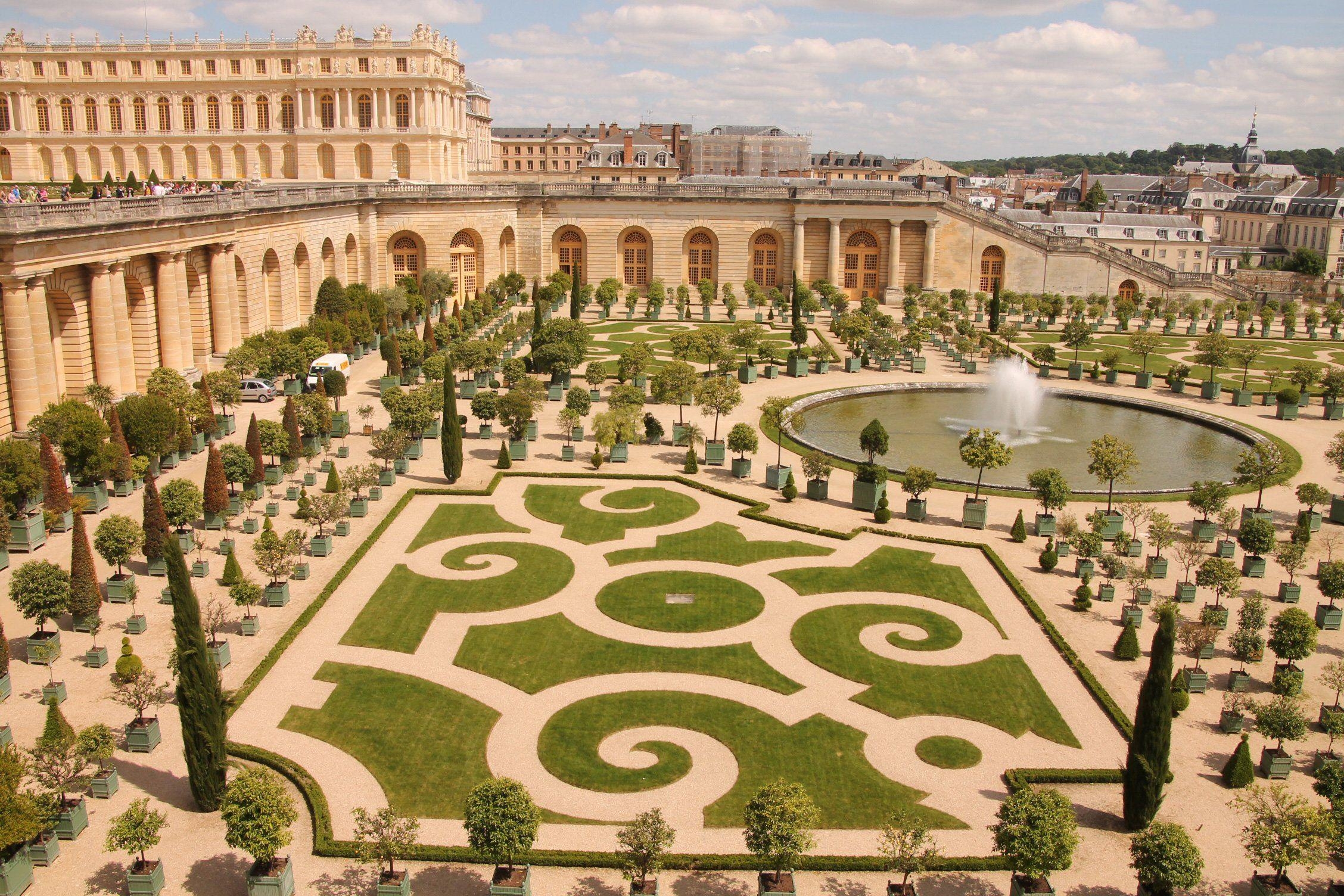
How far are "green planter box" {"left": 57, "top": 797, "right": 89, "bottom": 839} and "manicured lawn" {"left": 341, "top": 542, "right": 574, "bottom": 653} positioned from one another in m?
8.30

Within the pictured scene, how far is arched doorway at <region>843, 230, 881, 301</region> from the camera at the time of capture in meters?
87.2

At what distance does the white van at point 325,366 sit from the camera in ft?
174

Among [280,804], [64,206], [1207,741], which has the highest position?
[64,206]

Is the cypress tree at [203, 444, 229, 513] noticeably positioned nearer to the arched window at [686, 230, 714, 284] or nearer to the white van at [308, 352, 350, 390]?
the white van at [308, 352, 350, 390]

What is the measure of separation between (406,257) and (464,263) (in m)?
4.25

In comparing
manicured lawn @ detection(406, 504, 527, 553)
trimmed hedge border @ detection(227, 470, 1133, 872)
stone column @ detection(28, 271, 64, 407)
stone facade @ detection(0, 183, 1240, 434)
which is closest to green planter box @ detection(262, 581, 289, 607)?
trimmed hedge border @ detection(227, 470, 1133, 872)

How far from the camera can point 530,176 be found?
13450 cm

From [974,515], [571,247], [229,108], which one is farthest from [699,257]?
[974,515]

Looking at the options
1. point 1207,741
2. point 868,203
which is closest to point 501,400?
point 1207,741

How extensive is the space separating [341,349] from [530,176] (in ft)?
260

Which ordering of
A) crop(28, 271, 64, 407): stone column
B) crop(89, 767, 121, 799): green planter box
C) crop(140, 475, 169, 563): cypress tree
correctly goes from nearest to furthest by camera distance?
crop(89, 767, 121, 799): green planter box
crop(140, 475, 169, 563): cypress tree
crop(28, 271, 64, 407): stone column

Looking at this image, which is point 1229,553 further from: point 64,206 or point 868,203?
point 868,203

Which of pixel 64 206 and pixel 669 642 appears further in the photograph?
pixel 64 206

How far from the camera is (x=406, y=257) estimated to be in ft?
263
